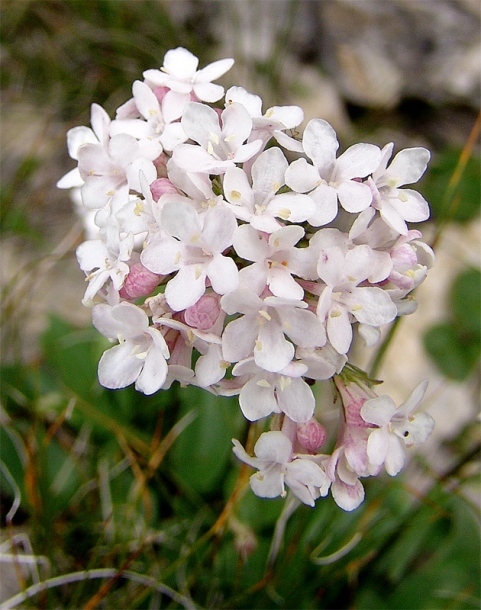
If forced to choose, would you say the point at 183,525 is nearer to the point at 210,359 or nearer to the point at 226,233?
the point at 210,359

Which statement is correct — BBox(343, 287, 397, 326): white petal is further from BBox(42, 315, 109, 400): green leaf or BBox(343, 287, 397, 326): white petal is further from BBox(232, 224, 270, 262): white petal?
BBox(42, 315, 109, 400): green leaf

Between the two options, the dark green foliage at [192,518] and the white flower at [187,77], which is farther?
the dark green foliage at [192,518]

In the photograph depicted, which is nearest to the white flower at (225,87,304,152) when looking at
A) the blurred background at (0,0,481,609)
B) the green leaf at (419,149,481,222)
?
the blurred background at (0,0,481,609)

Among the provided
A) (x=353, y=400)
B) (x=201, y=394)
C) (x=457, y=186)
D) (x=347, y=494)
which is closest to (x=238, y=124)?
(x=353, y=400)

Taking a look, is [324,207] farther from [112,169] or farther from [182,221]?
[112,169]

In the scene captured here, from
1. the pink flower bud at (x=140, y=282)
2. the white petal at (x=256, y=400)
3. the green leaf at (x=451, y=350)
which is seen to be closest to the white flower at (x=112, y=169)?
the pink flower bud at (x=140, y=282)

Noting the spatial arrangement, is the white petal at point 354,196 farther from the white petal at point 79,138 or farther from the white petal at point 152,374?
the white petal at point 79,138
